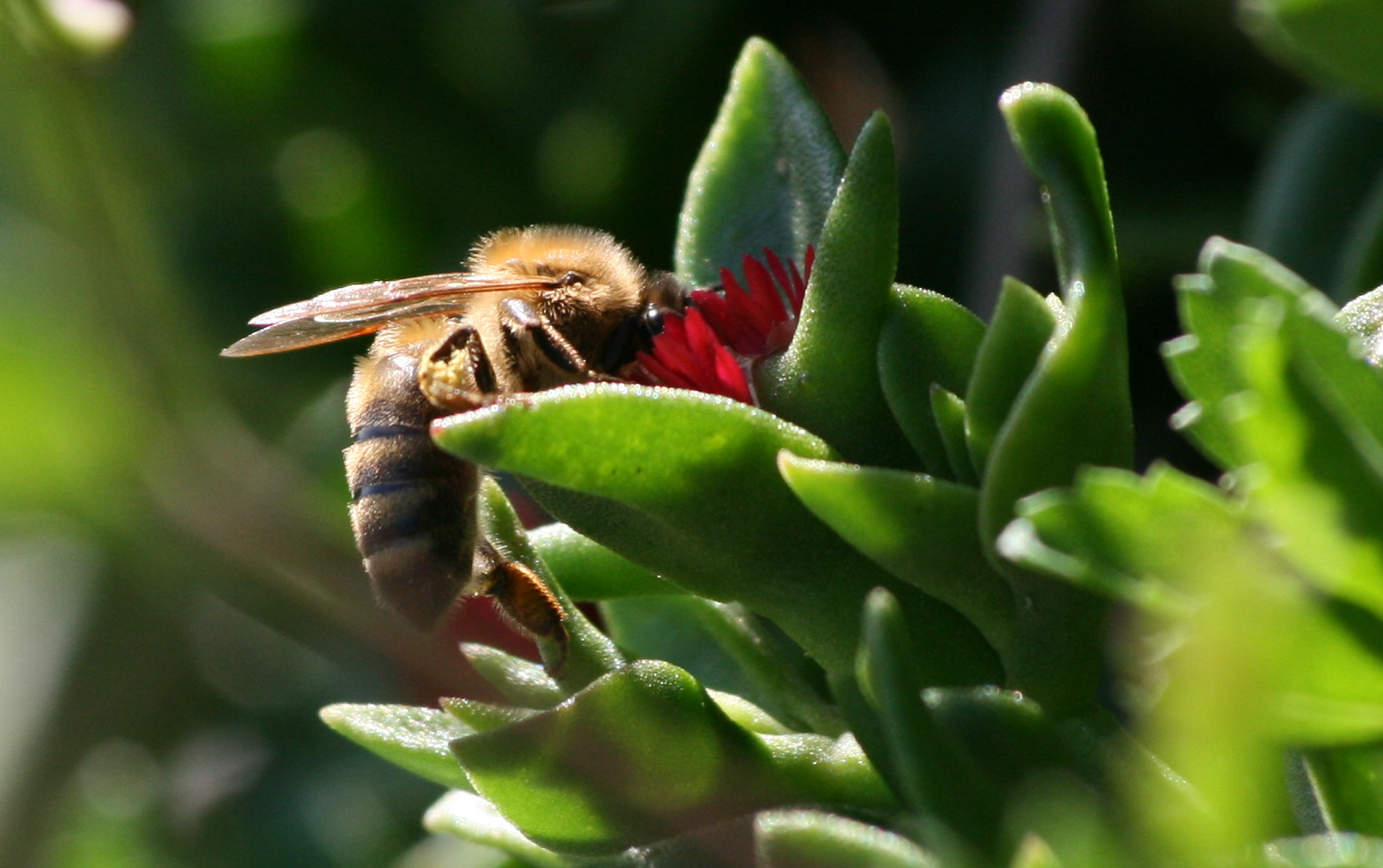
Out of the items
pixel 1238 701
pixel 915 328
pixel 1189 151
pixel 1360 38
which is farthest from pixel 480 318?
pixel 1238 701

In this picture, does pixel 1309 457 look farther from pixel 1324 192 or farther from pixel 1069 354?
pixel 1324 192

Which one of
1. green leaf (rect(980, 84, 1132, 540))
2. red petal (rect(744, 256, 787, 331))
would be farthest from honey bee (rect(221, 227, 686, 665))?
green leaf (rect(980, 84, 1132, 540))

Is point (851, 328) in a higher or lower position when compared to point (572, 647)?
higher

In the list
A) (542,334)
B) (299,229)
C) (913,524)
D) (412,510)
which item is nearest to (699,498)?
(913,524)

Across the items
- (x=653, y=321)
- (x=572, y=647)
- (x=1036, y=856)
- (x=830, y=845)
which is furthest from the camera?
(x=653, y=321)

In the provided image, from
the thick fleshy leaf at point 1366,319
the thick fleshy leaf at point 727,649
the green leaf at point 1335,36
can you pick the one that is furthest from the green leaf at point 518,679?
the green leaf at point 1335,36

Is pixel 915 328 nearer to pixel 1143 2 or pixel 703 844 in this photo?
pixel 703 844

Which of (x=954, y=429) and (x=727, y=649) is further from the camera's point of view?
(x=727, y=649)
